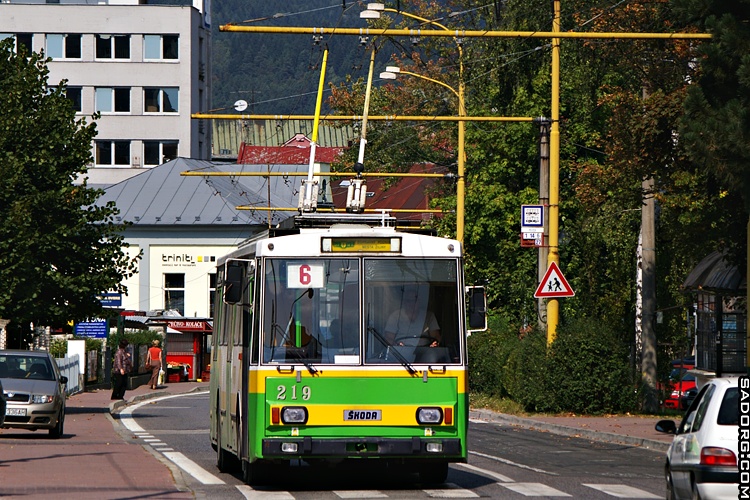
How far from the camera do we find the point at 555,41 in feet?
102

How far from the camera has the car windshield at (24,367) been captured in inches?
1104

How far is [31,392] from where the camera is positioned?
88.1ft

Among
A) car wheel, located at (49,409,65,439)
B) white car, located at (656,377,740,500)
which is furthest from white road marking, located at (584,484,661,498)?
car wheel, located at (49,409,65,439)

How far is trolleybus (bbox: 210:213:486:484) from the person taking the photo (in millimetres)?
15750

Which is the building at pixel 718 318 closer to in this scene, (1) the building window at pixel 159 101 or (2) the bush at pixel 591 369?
(2) the bush at pixel 591 369

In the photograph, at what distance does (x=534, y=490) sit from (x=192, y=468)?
541cm

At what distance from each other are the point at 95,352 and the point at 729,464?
4798 cm

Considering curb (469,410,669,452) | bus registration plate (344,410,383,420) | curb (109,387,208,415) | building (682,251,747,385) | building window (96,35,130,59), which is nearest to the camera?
bus registration plate (344,410,383,420)

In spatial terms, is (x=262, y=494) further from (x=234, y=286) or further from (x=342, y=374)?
(x=234, y=286)

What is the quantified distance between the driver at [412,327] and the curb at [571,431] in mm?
8069

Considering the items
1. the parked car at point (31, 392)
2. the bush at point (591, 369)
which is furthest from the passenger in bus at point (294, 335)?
the bush at point (591, 369)

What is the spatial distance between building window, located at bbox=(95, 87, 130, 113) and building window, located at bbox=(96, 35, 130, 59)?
2.19 m

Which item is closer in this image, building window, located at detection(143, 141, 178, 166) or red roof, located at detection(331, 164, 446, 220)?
building window, located at detection(143, 141, 178, 166)

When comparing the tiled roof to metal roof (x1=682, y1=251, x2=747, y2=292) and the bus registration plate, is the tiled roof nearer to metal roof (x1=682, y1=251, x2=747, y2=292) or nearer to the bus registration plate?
metal roof (x1=682, y1=251, x2=747, y2=292)
